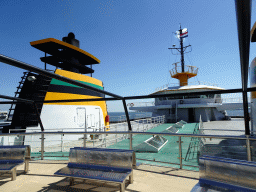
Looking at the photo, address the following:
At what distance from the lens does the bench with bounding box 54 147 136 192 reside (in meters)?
2.49

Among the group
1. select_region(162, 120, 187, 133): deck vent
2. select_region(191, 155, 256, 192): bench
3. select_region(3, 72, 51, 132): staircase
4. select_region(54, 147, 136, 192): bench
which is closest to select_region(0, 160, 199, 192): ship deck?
select_region(54, 147, 136, 192): bench

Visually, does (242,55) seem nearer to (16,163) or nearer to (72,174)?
(72,174)

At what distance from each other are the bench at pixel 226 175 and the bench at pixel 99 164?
1062 mm

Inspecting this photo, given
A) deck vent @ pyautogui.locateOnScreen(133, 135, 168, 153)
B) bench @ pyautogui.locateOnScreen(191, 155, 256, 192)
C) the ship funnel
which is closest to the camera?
bench @ pyautogui.locateOnScreen(191, 155, 256, 192)

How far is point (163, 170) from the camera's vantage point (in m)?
3.27

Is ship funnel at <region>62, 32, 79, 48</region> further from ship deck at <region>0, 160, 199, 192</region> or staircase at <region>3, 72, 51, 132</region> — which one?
ship deck at <region>0, 160, 199, 192</region>

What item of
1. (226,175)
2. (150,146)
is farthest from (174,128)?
(226,175)

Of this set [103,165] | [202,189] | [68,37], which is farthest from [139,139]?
[68,37]

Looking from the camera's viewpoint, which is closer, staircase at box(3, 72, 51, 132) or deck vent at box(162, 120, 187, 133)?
staircase at box(3, 72, 51, 132)

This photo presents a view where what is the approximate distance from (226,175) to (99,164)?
1886 millimetres

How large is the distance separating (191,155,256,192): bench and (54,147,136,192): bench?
1062 millimetres

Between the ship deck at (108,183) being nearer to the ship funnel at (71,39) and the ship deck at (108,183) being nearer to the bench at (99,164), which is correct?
the bench at (99,164)

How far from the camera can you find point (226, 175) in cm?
193

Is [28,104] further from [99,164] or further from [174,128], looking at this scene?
[174,128]
